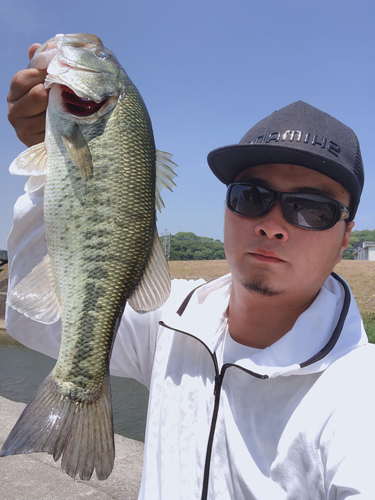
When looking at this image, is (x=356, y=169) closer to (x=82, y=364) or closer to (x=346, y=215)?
(x=346, y=215)

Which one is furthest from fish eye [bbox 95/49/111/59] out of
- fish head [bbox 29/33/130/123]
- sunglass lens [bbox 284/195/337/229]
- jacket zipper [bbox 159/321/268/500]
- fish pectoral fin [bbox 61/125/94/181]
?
jacket zipper [bbox 159/321/268/500]

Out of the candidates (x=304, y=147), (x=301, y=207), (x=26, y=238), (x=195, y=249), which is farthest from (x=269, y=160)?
(x=195, y=249)

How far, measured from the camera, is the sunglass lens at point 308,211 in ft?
5.81

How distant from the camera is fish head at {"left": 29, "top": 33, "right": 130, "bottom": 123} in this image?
149 cm

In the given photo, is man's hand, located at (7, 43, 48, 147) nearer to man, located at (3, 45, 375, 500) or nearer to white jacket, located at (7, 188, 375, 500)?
man, located at (3, 45, 375, 500)

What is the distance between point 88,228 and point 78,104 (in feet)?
1.64

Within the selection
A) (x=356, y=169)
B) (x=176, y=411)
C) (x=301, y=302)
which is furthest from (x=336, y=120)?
(x=176, y=411)

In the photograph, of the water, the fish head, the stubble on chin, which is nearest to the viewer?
the fish head

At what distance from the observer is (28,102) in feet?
5.05

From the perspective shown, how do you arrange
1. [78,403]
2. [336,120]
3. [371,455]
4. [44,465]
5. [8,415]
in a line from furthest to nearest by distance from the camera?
[8,415], [44,465], [336,120], [78,403], [371,455]

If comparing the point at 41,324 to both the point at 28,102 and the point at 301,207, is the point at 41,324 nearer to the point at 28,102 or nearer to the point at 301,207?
the point at 28,102

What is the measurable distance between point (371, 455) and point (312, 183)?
1.11m

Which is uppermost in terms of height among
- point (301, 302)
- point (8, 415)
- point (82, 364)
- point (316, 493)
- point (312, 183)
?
point (312, 183)

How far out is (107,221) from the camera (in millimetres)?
1457
